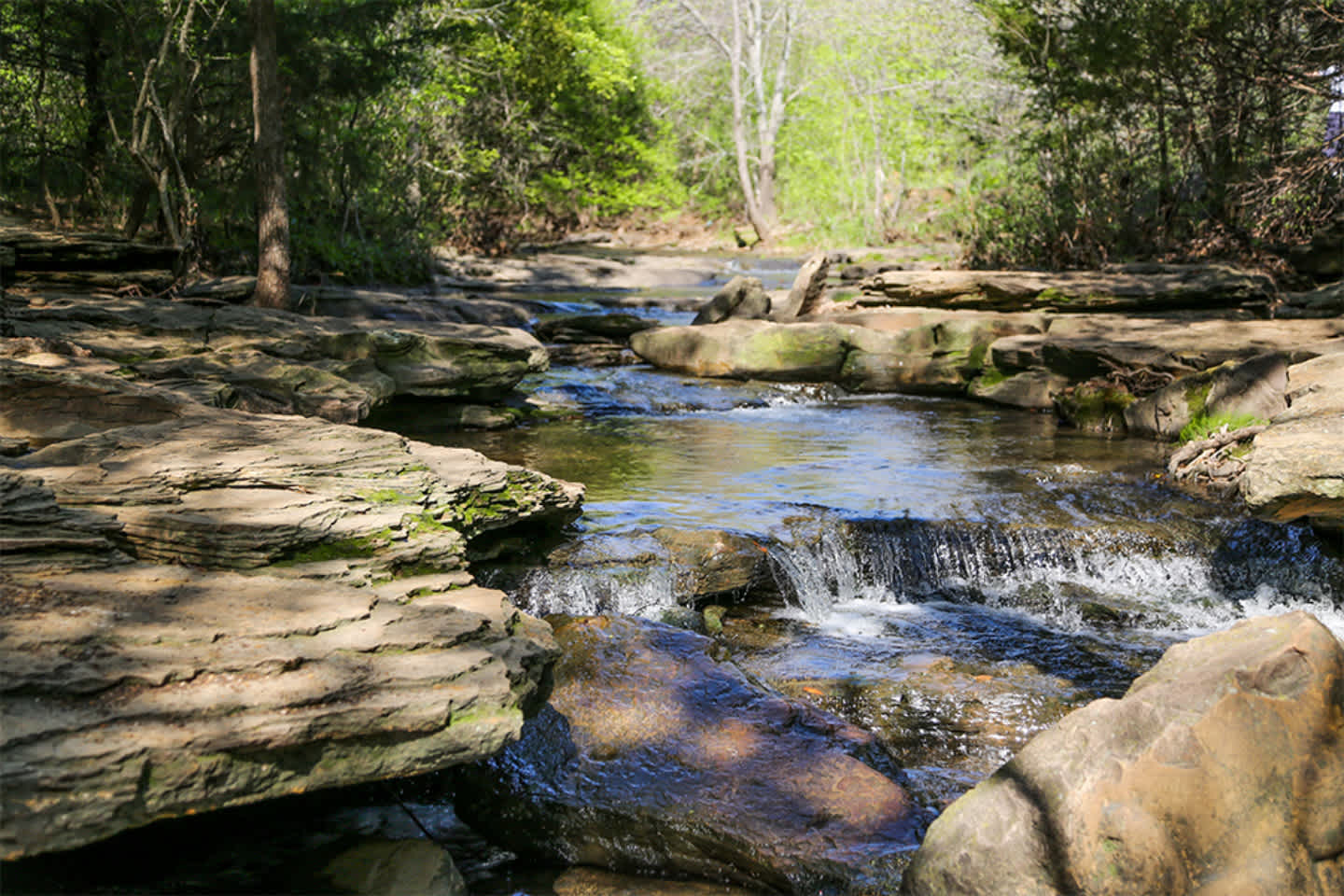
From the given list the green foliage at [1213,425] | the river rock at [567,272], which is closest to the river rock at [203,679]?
the green foliage at [1213,425]

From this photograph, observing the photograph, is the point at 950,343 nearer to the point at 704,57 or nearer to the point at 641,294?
the point at 641,294

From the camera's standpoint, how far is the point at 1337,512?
17.1 ft

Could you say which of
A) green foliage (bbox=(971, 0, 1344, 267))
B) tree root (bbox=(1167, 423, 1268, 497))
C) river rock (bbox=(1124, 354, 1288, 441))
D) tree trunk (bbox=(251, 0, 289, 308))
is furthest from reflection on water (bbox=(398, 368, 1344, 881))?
green foliage (bbox=(971, 0, 1344, 267))

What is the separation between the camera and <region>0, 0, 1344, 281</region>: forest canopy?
11156 millimetres

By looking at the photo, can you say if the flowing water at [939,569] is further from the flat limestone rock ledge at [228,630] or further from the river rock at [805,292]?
the river rock at [805,292]

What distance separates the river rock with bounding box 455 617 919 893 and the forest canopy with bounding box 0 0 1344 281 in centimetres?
805

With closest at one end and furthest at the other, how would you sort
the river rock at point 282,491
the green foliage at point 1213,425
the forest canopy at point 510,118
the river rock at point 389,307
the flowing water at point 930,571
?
the river rock at point 282,491 < the flowing water at point 930,571 < the green foliage at point 1213,425 < the river rock at point 389,307 < the forest canopy at point 510,118

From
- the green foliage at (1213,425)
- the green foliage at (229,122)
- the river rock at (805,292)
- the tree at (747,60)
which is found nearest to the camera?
the green foliage at (1213,425)

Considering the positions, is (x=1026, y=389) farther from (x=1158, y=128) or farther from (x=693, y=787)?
(x=693, y=787)

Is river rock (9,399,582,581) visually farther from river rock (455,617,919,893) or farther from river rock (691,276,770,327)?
river rock (691,276,770,327)

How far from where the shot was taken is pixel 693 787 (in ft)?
11.3

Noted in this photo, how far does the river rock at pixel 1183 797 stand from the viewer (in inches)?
102

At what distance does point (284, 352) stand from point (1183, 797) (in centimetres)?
684

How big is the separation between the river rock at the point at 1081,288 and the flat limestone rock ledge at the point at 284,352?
5.37 meters
